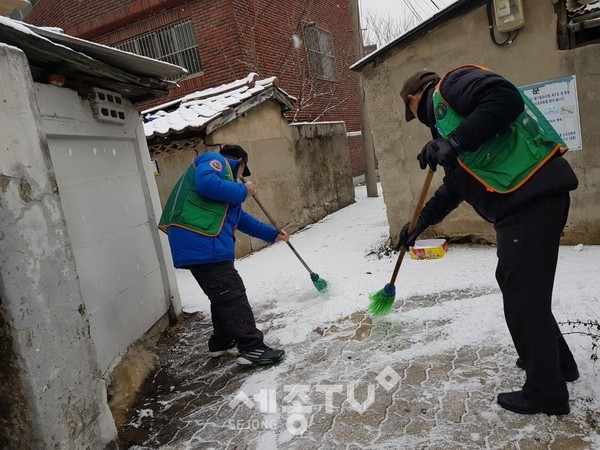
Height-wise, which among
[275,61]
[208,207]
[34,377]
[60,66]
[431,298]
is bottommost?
[431,298]

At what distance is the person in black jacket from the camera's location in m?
2.13

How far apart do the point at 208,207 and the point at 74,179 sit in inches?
42.5

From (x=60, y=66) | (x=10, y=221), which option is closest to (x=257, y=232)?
(x=60, y=66)

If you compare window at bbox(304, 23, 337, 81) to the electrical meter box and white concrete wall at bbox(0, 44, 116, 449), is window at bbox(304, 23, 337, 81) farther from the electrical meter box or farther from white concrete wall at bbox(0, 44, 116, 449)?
white concrete wall at bbox(0, 44, 116, 449)

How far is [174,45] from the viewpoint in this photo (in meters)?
11.9

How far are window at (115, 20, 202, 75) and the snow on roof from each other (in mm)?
2971

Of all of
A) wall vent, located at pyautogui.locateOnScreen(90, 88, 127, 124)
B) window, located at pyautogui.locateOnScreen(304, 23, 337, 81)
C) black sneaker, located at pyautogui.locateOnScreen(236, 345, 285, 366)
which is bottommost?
black sneaker, located at pyautogui.locateOnScreen(236, 345, 285, 366)

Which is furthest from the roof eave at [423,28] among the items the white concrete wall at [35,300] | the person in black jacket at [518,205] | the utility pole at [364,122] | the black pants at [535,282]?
the utility pole at [364,122]

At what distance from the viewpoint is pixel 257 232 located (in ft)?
14.4

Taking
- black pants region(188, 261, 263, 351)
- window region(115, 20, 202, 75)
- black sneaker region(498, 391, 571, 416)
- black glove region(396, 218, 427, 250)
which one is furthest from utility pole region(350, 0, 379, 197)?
black sneaker region(498, 391, 571, 416)

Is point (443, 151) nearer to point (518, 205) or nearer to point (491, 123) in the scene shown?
point (491, 123)

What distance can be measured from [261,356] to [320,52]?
1295 cm

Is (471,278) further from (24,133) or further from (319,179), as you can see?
(319,179)

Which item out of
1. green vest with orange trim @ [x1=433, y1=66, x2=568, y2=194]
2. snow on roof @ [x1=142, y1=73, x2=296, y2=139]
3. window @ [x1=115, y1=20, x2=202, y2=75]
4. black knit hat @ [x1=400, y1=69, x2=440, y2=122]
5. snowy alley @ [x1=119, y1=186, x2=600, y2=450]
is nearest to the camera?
green vest with orange trim @ [x1=433, y1=66, x2=568, y2=194]
